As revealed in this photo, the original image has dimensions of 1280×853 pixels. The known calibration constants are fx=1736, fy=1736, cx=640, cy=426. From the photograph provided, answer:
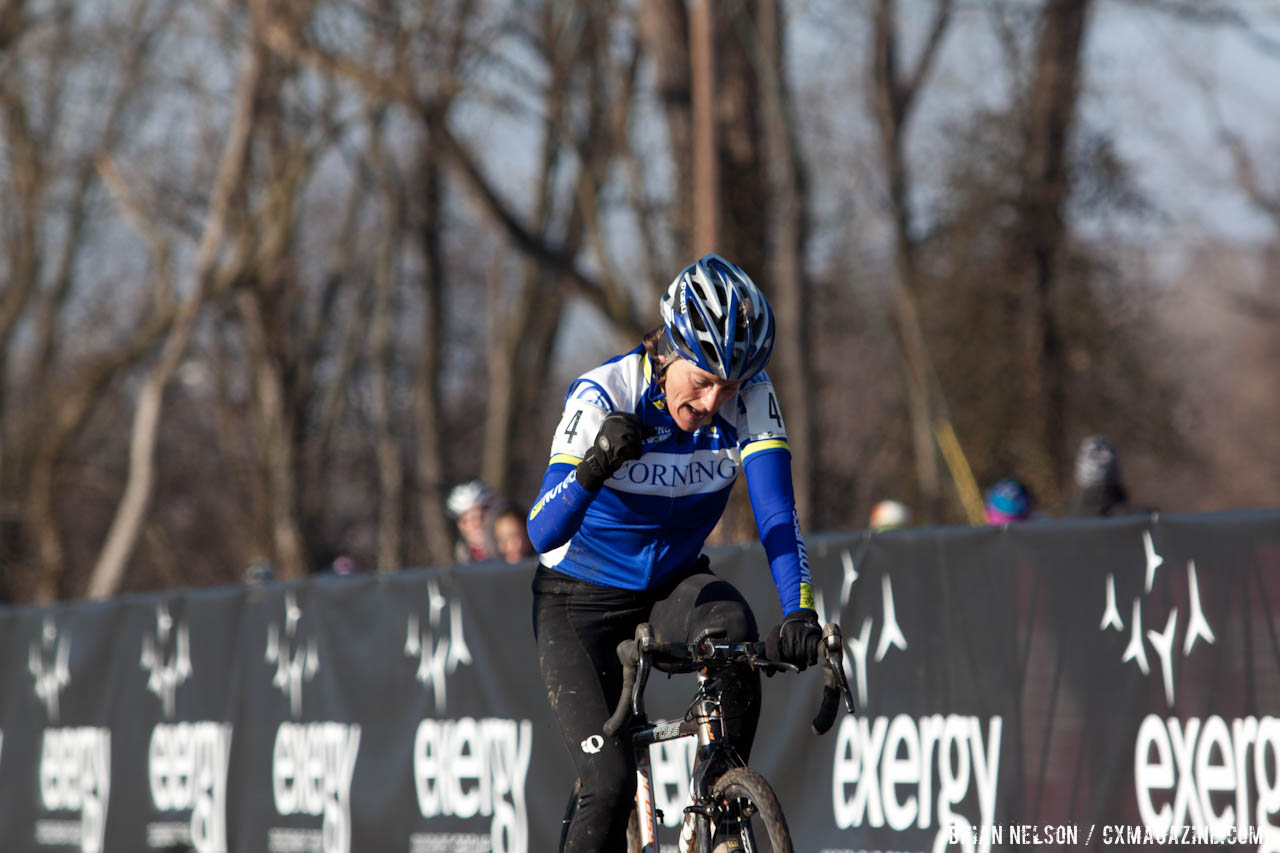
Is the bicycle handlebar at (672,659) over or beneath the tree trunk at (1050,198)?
beneath

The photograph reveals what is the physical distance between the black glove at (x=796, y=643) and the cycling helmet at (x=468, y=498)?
19.0ft

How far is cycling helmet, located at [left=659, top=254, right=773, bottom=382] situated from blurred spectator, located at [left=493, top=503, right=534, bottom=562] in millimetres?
4809

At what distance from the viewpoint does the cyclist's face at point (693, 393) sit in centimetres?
480

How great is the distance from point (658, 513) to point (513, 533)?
4509 millimetres

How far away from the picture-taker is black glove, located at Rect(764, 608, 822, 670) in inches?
178

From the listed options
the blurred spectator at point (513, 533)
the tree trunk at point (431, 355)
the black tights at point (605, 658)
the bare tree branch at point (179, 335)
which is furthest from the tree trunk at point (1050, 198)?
the black tights at point (605, 658)

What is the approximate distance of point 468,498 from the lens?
10.2 metres

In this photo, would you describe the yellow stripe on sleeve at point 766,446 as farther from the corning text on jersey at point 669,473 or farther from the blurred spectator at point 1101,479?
the blurred spectator at point 1101,479

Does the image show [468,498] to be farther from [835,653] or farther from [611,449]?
[835,653]

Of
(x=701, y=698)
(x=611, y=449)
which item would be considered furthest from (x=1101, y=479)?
(x=611, y=449)

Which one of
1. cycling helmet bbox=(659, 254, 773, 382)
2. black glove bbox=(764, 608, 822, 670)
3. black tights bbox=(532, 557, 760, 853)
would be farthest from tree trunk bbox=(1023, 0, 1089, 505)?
black glove bbox=(764, 608, 822, 670)

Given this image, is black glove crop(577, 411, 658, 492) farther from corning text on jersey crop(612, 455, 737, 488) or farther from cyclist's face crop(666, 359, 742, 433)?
corning text on jersey crop(612, 455, 737, 488)

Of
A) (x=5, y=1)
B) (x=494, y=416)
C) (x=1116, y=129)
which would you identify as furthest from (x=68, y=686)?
(x=494, y=416)

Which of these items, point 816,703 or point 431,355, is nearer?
point 816,703
